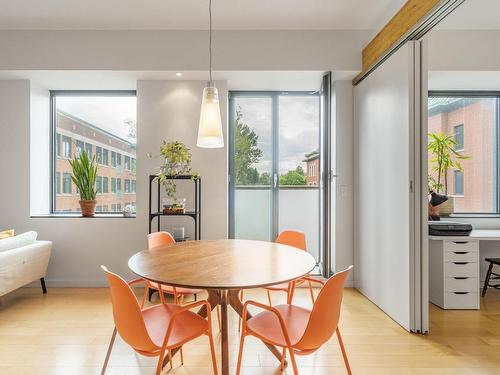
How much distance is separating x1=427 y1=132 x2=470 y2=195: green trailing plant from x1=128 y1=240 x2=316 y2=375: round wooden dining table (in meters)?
2.40

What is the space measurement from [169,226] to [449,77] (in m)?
3.72

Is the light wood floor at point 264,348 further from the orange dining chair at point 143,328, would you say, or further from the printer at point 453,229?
the printer at point 453,229

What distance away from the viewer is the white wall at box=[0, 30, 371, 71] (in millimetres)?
3416

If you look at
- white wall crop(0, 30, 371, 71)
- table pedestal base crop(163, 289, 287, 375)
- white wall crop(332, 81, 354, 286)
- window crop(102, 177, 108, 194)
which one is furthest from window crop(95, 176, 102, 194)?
white wall crop(332, 81, 354, 286)

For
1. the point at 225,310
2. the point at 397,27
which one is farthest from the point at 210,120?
the point at 397,27

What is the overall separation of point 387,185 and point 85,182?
11.2ft

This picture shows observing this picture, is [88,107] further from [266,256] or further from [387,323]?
[387,323]

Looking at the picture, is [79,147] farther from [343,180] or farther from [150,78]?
[343,180]

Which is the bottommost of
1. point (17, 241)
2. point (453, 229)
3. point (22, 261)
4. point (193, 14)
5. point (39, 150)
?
point (22, 261)

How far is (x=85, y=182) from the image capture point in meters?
3.71

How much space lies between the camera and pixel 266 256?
2.01m

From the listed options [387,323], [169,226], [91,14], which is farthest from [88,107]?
[387,323]

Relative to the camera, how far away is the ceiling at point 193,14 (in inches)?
116

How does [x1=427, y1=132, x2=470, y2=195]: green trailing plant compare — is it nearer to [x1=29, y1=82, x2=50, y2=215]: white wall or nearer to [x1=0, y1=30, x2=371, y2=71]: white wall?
[x1=0, y1=30, x2=371, y2=71]: white wall
